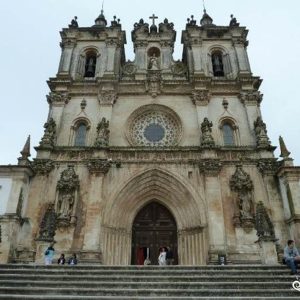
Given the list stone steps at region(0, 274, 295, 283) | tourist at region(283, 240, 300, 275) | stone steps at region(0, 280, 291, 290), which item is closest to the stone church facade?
tourist at region(283, 240, 300, 275)

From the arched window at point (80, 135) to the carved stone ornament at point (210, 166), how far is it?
7.66 metres

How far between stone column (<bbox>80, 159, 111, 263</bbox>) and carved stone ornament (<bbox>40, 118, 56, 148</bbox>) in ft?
9.66

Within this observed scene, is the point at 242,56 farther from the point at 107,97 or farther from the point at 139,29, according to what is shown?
the point at 107,97

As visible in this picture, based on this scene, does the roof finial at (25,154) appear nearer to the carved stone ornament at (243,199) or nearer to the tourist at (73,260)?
the tourist at (73,260)

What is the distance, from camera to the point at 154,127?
2097cm

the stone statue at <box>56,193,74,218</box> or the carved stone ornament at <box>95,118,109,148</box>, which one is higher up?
the carved stone ornament at <box>95,118,109,148</box>

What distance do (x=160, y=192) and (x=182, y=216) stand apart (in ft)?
6.16

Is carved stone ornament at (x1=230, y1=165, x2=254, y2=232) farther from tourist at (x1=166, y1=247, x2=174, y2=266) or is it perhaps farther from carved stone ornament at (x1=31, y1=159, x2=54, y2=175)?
carved stone ornament at (x1=31, y1=159, x2=54, y2=175)

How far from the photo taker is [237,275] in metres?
10.5

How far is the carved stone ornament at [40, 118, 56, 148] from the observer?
19000mm

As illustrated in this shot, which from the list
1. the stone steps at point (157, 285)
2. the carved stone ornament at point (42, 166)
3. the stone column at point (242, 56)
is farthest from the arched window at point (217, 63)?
the stone steps at point (157, 285)

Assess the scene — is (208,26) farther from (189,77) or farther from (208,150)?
(208,150)

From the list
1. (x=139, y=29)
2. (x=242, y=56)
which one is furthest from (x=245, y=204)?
(x=139, y=29)

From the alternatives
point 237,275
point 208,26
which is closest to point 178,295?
point 237,275
